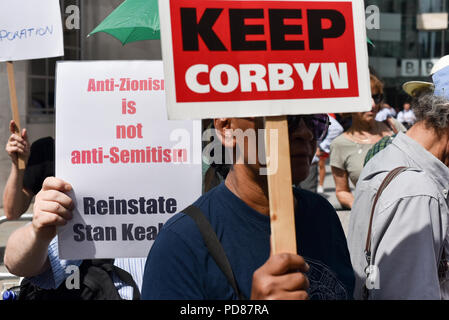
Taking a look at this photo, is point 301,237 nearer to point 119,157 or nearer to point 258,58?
point 258,58

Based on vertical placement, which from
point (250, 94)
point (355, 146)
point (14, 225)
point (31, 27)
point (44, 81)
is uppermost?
point (44, 81)

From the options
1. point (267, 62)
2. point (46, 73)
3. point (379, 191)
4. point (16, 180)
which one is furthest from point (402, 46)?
point (267, 62)

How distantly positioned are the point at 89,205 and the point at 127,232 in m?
0.19

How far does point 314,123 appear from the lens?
2.04 meters

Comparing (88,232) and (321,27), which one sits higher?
(321,27)

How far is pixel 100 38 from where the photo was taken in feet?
39.5

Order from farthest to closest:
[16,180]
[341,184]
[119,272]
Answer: [341,184], [16,180], [119,272]

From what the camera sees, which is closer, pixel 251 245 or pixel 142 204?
pixel 251 245

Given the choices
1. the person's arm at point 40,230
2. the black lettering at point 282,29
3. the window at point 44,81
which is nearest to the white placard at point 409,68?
the window at point 44,81

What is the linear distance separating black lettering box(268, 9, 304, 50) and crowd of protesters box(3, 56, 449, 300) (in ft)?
0.72

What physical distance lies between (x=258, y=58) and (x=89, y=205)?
100 centimetres

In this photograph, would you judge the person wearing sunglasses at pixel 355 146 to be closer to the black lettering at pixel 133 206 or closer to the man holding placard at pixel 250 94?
the black lettering at pixel 133 206

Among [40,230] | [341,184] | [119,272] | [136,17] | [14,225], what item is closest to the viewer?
[40,230]
